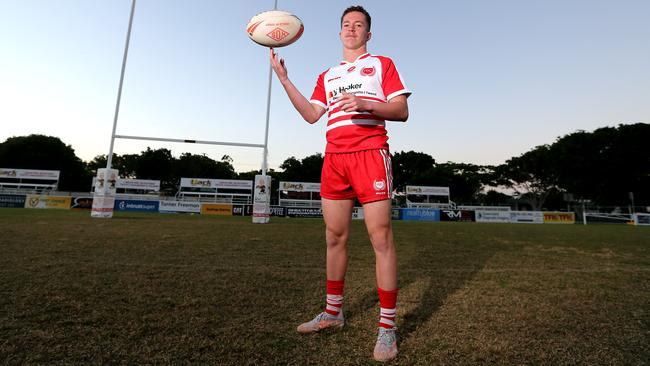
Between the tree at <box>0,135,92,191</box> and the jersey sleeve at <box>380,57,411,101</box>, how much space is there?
2499 inches

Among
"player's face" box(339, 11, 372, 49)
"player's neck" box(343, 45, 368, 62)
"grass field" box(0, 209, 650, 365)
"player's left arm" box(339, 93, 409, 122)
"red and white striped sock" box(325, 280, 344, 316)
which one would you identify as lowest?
"grass field" box(0, 209, 650, 365)

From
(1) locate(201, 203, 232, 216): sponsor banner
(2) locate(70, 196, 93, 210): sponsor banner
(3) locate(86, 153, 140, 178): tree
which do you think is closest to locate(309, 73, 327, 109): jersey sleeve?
(1) locate(201, 203, 232, 216): sponsor banner

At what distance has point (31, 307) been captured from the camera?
227 centimetres

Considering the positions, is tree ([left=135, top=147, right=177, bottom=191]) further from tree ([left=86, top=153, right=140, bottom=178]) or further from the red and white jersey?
the red and white jersey

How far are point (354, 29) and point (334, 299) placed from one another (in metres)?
1.91

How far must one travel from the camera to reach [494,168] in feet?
182

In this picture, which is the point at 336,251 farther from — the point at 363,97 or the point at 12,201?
the point at 12,201

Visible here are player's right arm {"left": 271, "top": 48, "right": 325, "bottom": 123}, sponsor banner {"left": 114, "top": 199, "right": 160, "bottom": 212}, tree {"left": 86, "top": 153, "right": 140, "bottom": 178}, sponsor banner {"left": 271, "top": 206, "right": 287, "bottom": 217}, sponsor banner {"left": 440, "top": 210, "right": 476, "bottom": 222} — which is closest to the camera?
player's right arm {"left": 271, "top": 48, "right": 325, "bottom": 123}

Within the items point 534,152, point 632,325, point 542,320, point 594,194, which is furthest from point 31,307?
point 534,152

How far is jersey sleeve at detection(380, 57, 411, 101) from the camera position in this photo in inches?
85.3

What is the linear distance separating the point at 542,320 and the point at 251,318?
202cm

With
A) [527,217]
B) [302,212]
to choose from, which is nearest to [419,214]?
[527,217]

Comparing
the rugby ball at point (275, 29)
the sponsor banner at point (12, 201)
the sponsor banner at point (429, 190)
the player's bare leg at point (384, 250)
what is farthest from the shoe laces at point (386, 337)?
the sponsor banner at point (429, 190)

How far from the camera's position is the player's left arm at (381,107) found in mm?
1833
